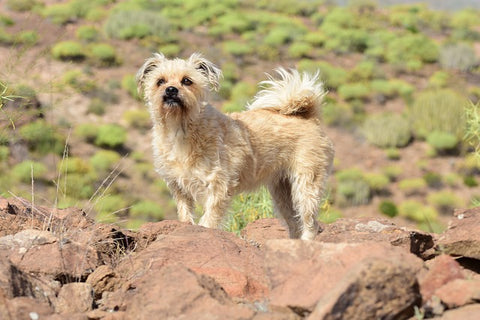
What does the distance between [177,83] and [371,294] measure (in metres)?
3.88

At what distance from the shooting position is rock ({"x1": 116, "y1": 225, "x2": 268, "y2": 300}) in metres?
4.01

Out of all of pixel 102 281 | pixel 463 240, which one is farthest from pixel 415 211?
pixel 102 281

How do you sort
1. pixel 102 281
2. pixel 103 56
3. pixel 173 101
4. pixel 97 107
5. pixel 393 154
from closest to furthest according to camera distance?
1. pixel 102 281
2. pixel 173 101
3. pixel 97 107
4. pixel 393 154
5. pixel 103 56

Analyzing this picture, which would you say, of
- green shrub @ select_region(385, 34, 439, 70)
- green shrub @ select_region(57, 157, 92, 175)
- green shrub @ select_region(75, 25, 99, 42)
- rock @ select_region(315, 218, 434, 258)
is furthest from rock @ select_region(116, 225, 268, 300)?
green shrub @ select_region(385, 34, 439, 70)

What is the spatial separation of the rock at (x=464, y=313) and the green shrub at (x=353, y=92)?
30523 mm

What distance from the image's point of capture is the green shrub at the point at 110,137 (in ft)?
79.7

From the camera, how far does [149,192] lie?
21812 millimetres

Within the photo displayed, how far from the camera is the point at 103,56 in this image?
106 feet

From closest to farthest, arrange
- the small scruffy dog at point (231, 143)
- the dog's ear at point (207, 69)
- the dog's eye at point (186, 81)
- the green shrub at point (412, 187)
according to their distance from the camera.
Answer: the small scruffy dog at point (231, 143) < the dog's eye at point (186, 81) < the dog's ear at point (207, 69) < the green shrub at point (412, 187)

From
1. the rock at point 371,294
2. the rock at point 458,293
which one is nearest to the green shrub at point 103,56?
the rock at point 458,293

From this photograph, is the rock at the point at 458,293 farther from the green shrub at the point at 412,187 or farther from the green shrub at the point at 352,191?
the green shrub at the point at 412,187

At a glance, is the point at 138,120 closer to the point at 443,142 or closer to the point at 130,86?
the point at 130,86

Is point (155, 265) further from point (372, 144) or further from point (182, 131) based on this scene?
point (372, 144)

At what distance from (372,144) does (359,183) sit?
461 centimetres
